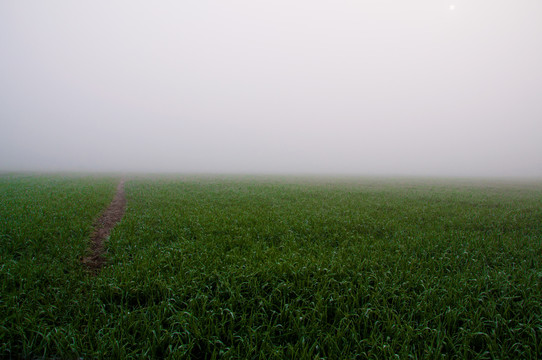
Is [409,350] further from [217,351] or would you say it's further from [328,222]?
[328,222]

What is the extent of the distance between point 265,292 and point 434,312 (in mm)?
3102

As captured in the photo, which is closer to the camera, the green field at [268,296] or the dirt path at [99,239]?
the green field at [268,296]

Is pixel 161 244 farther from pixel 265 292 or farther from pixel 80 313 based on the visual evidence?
pixel 265 292

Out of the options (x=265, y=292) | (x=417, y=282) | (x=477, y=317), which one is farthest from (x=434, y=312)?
(x=265, y=292)

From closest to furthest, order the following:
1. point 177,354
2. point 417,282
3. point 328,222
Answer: point 177,354 → point 417,282 → point 328,222

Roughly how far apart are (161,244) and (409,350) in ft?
22.9

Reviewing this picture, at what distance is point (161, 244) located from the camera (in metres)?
7.30

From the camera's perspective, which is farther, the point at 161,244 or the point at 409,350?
the point at 161,244

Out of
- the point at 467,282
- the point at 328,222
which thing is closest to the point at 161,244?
the point at 328,222

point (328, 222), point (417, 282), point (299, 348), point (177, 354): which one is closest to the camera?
point (177, 354)

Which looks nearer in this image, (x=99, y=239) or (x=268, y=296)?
(x=268, y=296)

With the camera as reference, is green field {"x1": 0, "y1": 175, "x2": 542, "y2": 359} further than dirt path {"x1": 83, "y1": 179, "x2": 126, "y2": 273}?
No

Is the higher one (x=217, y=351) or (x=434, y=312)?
(x=434, y=312)

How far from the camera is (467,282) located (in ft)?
16.7
